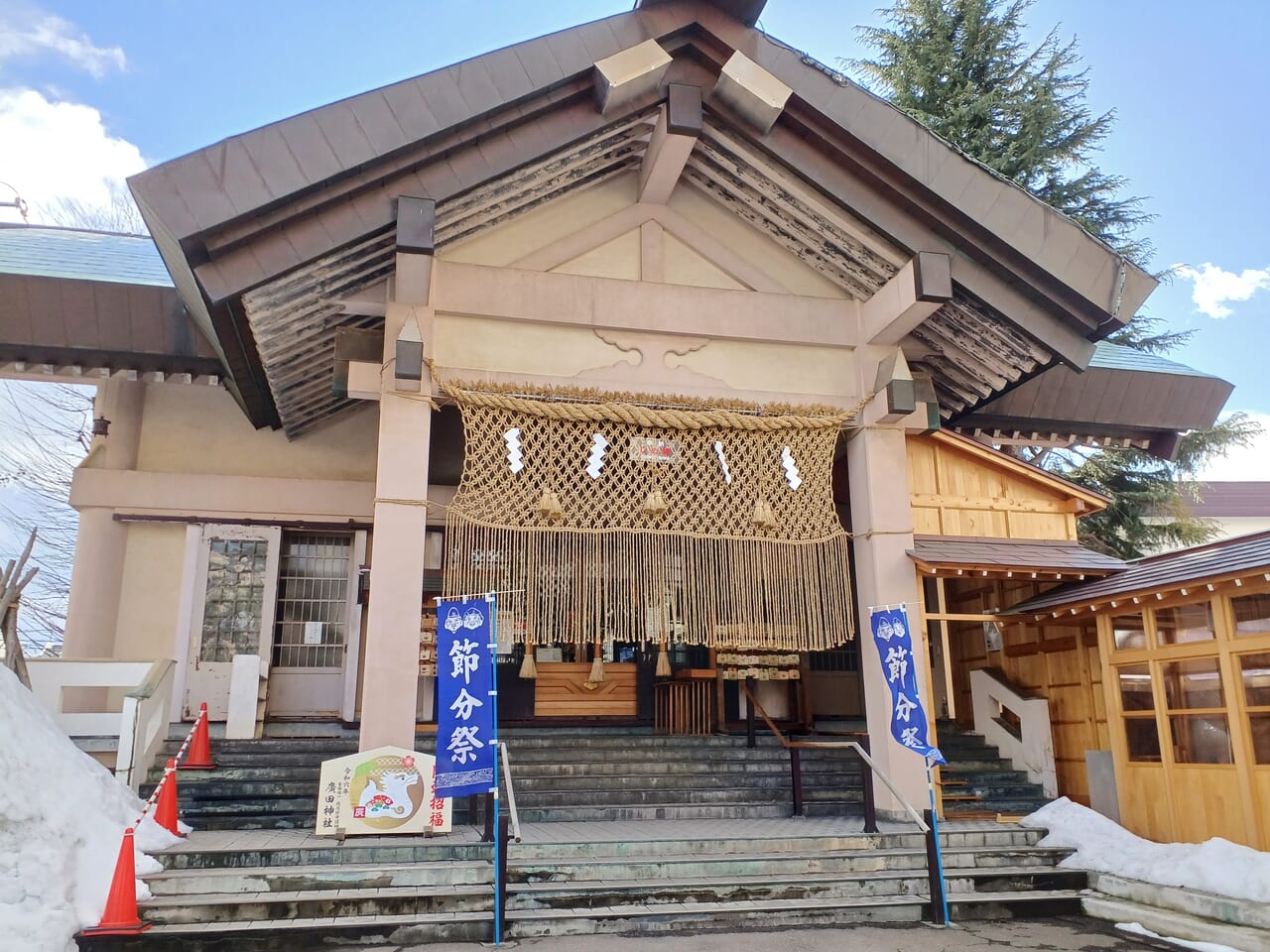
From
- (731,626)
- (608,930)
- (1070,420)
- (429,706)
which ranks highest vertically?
(1070,420)

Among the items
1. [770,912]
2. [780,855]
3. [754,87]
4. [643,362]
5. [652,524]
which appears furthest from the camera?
[643,362]

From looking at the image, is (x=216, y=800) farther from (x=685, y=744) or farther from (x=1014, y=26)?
(x=1014, y=26)

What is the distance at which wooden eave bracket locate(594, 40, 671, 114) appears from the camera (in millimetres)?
7844

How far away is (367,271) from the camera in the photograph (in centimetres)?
830

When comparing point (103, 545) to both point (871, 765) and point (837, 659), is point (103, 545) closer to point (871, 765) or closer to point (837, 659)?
point (871, 765)

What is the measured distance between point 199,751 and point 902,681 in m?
6.62

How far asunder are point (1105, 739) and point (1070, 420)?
158 inches

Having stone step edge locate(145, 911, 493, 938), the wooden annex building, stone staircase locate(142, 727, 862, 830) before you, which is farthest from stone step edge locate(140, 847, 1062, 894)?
stone staircase locate(142, 727, 862, 830)

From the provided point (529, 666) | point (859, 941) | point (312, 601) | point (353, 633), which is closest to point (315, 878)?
point (859, 941)

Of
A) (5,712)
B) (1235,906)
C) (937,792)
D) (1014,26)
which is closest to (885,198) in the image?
(937,792)

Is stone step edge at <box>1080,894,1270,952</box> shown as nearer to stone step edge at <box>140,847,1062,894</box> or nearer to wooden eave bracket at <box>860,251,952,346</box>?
A: stone step edge at <box>140,847,1062,894</box>

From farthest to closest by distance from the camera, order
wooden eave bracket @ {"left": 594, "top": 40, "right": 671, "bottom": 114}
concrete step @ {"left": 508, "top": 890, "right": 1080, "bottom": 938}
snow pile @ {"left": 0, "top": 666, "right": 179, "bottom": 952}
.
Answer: wooden eave bracket @ {"left": 594, "top": 40, "right": 671, "bottom": 114} → concrete step @ {"left": 508, "top": 890, "right": 1080, "bottom": 938} → snow pile @ {"left": 0, "top": 666, "right": 179, "bottom": 952}

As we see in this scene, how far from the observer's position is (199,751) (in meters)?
8.80

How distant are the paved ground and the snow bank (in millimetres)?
846
